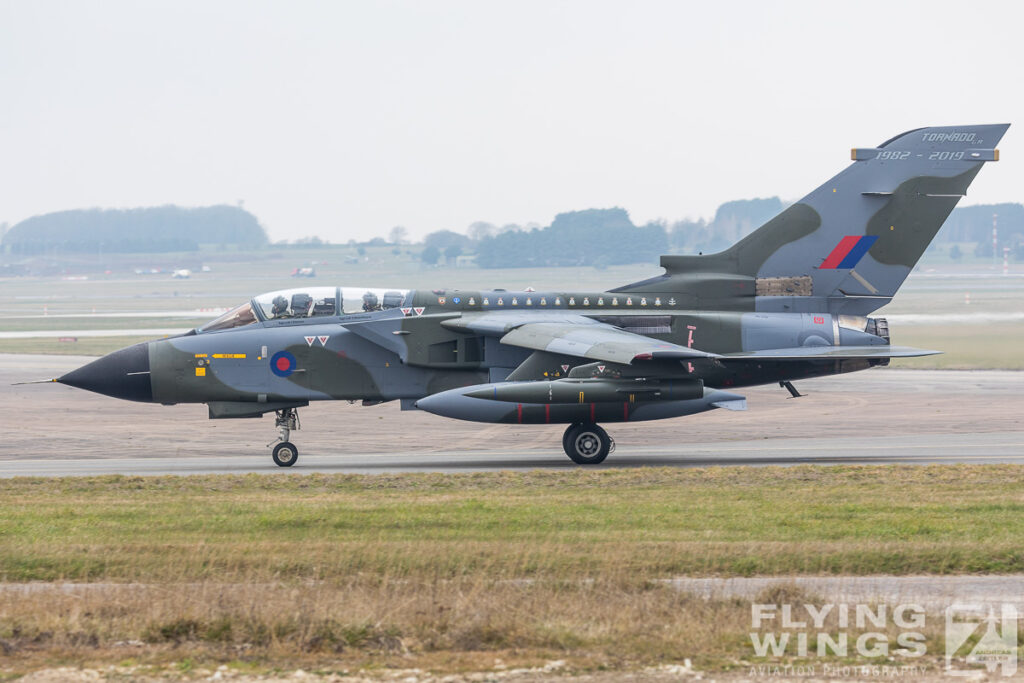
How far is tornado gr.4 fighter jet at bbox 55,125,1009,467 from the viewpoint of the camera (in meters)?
18.5

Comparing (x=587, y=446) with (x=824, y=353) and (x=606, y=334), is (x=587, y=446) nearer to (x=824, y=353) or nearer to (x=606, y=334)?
(x=606, y=334)

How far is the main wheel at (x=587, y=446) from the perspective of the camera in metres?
18.9

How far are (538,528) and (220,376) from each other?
30.4 ft

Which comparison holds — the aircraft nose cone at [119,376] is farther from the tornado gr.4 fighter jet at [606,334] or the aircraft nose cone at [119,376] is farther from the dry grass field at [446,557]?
the dry grass field at [446,557]

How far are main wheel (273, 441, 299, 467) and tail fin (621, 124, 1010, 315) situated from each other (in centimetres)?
717

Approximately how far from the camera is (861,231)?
2067 centimetres

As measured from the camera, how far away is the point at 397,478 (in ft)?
54.5

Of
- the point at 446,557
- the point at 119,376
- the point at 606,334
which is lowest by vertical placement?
the point at 446,557

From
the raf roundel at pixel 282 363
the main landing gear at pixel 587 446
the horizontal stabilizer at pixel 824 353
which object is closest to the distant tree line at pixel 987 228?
the horizontal stabilizer at pixel 824 353

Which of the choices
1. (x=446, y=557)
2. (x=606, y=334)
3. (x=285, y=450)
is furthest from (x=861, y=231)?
(x=446, y=557)

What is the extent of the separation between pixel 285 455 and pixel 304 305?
276 centimetres

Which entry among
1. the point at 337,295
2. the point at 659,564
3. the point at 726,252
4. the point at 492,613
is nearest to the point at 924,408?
the point at 726,252

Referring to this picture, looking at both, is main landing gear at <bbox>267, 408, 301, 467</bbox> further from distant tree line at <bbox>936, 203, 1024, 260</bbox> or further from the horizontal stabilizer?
distant tree line at <bbox>936, 203, 1024, 260</bbox>

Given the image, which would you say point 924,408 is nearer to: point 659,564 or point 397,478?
point 397,478
